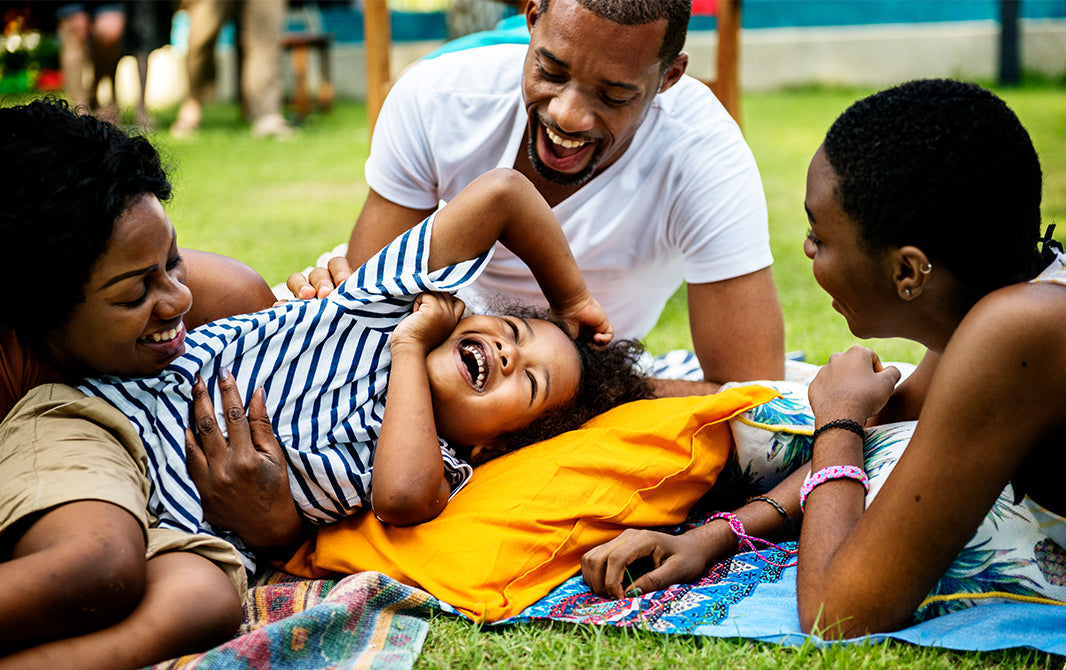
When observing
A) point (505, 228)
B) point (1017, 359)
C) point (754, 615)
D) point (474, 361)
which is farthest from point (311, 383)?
point (1017, 359)

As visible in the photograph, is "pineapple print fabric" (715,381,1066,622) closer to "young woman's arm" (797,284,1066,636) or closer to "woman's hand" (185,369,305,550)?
"young woman's arm" (797,284,1066,636)

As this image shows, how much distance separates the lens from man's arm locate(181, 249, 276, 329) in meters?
2.58

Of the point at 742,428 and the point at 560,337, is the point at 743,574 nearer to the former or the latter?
the point at 742,428

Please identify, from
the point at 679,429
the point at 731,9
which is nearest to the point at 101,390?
the point at 679,429

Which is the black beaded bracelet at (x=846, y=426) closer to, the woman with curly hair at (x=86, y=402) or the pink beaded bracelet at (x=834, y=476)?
the pink beaded bracelet at (x=834, y=476)

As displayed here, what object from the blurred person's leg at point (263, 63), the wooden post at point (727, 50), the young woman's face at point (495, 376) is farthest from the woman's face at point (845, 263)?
the blurred person's leg at point (263, 63)

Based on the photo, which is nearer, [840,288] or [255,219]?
[840,288]

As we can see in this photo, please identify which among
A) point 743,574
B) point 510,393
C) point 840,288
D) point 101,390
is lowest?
point 743,574

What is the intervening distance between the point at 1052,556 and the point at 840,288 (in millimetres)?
744

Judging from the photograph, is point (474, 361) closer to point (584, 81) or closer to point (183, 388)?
point (183, 388)

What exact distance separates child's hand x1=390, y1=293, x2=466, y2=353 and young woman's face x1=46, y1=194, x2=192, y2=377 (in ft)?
1.66

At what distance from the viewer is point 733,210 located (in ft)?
9.89

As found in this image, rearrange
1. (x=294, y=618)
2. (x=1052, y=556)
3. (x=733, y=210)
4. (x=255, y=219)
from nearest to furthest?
1. (x=294, y=618)
2. (x=1052, y=556)
3. (x=733, y=210)
4. (x=255, y=219)

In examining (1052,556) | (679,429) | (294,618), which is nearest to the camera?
(294,618)
